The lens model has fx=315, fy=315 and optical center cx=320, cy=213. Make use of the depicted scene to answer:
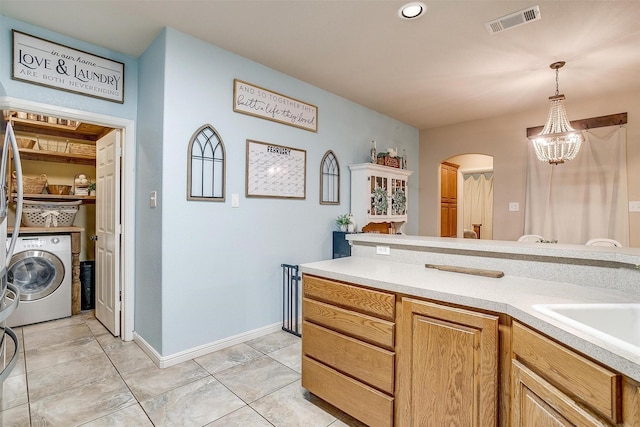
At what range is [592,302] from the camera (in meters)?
1.25

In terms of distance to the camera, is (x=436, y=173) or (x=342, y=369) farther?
(x=436, y=173)

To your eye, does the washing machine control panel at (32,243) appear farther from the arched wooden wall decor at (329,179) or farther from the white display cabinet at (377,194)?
the white display cabinet at (377,194)

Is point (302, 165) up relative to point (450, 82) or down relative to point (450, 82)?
down

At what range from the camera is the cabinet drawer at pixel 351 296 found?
1592 millimetres

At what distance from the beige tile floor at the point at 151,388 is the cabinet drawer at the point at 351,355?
341 millimetres

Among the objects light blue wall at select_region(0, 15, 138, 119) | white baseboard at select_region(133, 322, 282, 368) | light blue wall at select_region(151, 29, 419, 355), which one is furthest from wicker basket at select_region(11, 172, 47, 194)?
white baseboard at select_region(133, 322, 282, 368)

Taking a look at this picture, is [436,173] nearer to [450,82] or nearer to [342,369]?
[450,82]

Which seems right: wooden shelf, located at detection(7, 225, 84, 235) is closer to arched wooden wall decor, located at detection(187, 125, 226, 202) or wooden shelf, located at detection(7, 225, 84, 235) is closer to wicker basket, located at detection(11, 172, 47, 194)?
wicker basket, located at detection(11, 172, 47, 194)

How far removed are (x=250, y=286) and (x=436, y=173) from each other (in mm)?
3690

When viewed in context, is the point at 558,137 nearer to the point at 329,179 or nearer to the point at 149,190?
the point at 329,179

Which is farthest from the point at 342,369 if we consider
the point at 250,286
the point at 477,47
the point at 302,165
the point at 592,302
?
the point at 477,47

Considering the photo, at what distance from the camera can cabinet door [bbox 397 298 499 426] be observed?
50.3 inches

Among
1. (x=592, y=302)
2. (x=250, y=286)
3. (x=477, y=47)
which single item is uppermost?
(x=477, y=47)

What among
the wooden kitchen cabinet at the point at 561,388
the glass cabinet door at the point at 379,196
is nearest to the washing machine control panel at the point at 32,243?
the glass cabinet door at the point at 379,196
